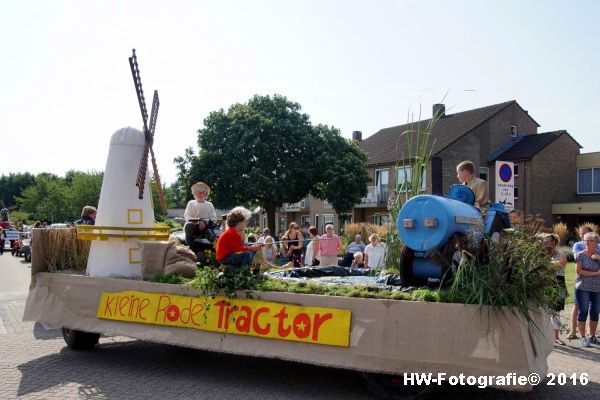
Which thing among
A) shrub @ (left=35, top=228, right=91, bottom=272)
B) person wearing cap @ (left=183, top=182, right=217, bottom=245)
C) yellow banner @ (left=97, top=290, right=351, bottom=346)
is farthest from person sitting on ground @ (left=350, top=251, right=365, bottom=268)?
yellow banner @ (left=97, top=290, right=351, bottom=346)

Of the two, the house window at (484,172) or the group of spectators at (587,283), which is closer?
the group of spectators at (587,283)

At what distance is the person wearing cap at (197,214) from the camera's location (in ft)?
30.3

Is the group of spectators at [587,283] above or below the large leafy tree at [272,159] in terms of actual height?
A: below

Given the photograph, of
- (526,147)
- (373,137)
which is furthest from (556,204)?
(373,137)

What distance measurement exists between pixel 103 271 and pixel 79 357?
123cm

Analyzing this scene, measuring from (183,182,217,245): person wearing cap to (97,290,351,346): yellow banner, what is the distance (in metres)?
2.12

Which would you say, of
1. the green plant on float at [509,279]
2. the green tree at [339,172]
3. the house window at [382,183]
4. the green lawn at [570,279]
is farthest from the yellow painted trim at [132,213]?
the house window at [382,183]

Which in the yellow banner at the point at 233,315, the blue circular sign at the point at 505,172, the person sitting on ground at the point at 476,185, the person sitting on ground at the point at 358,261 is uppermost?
the blue circular sign at the point at 505,172

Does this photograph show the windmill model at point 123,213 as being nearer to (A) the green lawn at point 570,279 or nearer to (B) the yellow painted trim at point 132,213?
(B) the yellow painted trim at point 132,213

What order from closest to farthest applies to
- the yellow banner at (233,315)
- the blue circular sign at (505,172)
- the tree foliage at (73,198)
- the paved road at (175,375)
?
1. the yellow banner at (233,315)
2. the paved road at (175,375)
3. the blue circular sign at (505,172)
4. the tree foliage at (73,198)

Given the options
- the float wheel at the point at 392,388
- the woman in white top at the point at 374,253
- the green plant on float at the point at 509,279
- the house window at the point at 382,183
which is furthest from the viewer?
→ the house window at the point at 382,183

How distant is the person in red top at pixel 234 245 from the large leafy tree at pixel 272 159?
23.7 m

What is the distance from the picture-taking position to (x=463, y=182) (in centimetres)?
712

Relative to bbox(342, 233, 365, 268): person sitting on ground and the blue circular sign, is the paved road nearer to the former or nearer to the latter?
the blue circular sign
